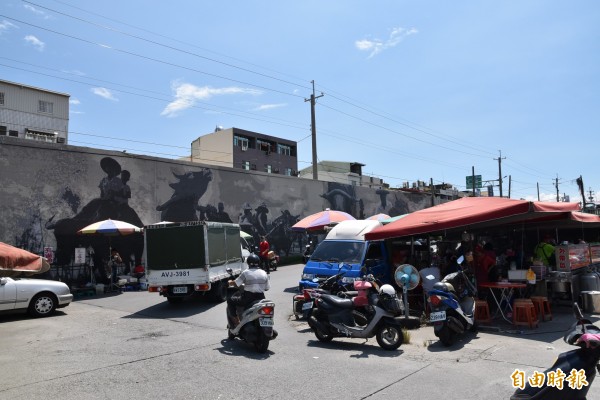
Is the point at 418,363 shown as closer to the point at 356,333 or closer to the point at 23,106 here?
the point at 356,333

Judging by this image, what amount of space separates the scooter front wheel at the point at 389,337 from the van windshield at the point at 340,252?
13.8 feet

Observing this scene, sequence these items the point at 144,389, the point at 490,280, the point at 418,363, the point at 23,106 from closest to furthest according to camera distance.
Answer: the point at 144,389 < the point at 418,363 < the point at 490,280 < the point at 23,106

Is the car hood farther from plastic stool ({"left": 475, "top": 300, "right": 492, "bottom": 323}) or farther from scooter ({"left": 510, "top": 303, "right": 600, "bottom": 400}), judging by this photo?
scooter ({"left": 510, "top": 303, "right": 600, "bottom": 400})

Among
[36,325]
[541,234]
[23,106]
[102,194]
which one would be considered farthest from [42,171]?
[23,106]

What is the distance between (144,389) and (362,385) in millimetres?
2812

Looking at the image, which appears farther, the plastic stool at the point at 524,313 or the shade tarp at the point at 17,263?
the shade tarp at the point at 17,263

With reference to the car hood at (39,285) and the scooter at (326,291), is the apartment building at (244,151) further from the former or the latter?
the scooter at (326,291)

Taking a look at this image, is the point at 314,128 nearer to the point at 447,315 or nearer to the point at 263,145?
the point at 263,145

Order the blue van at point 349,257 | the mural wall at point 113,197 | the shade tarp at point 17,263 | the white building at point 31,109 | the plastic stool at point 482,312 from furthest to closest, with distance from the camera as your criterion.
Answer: the white building at point 31,109 < the mural wall at point 113,197 < the blue van at point 349,257 < the shade tarp at point 17,263 < the plastic stool at point 482,312

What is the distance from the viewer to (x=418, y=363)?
23.0 feet

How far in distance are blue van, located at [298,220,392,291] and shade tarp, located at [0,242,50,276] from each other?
6.72 meters

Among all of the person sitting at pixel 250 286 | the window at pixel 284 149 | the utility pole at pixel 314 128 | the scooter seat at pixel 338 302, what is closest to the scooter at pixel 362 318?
the scooter seat at pixel 338 302

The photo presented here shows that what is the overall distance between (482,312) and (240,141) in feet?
160

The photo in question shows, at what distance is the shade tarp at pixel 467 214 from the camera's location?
9320 millimetres
